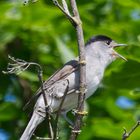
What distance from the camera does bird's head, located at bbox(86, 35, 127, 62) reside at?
609cm

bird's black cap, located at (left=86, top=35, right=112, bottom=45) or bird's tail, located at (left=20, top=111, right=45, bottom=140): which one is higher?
bird's tail, located at (left=20, top=111, right=45, bottom=140)

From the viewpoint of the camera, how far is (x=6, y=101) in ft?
21.2

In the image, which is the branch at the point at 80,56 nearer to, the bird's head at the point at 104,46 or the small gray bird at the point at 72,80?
the small gray bird at the point at 72,80

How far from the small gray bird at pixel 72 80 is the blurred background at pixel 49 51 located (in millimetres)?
150

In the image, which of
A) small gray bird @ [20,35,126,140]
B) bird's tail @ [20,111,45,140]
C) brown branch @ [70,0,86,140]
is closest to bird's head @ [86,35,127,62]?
small gray bird @ [20,35,126,140]

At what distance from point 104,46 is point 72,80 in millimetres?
975

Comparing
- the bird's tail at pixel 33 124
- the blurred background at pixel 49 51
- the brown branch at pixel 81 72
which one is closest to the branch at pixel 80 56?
the brown branch at pixel 81 72

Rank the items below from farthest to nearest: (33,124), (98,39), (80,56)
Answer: (98,39) → (33,124) → (80,56)

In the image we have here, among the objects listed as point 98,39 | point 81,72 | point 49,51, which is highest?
point 81,72

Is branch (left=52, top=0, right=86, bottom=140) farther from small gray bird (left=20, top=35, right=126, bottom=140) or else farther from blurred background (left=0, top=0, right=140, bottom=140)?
blurred background (left=0, top=0, right=140, bottom=140)

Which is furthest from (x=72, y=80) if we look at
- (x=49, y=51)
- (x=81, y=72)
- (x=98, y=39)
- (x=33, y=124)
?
(x=81, y=72)

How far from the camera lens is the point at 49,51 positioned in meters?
6.70

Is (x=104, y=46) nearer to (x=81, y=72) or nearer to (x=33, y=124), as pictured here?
(x=33, y=124)

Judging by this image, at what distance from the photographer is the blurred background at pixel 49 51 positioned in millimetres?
6250
